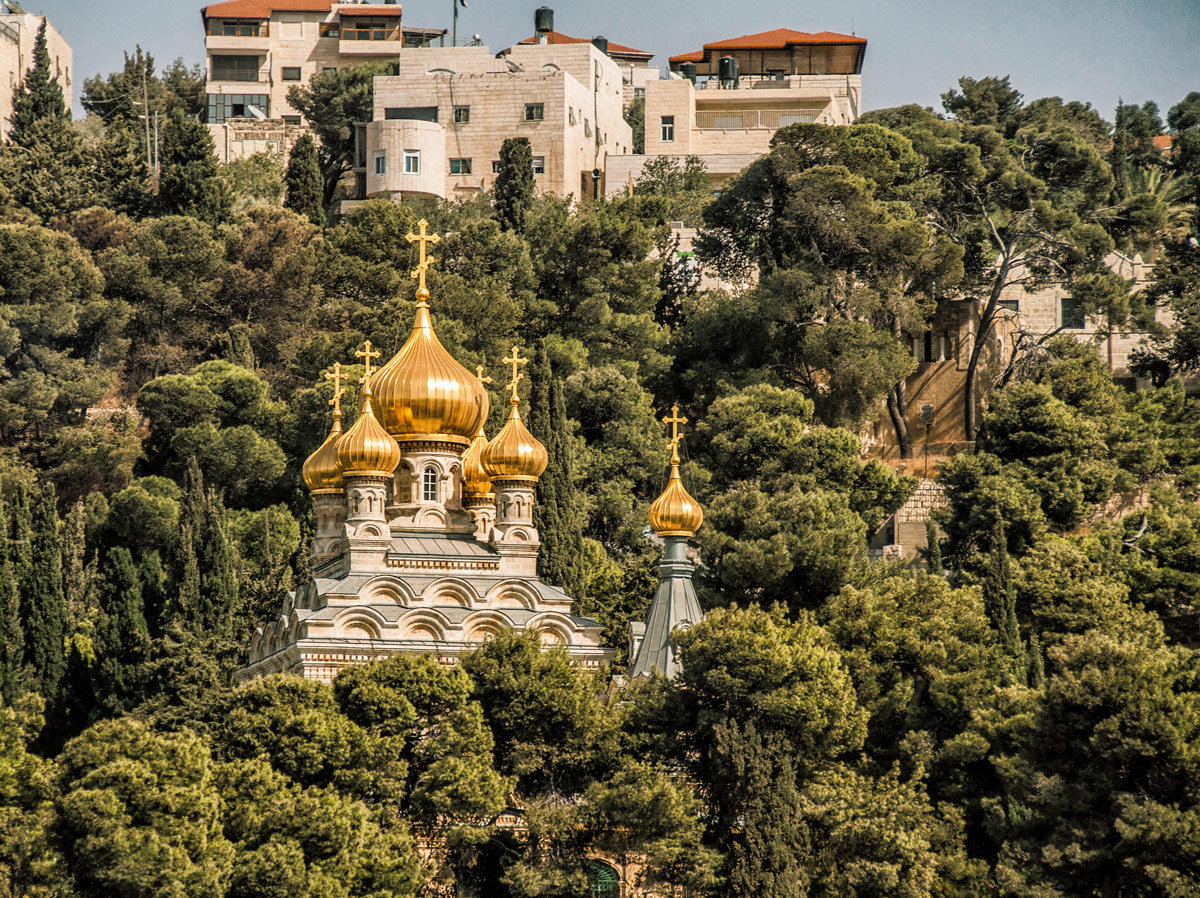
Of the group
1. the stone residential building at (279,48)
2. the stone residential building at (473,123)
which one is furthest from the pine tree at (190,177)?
the stone residential building at (279,48)

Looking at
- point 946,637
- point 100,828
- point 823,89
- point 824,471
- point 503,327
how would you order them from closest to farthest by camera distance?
1. point 100,828
2. point 946,637
3. point 824,471
4. point 503,327
5. point 823,89

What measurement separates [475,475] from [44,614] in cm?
878

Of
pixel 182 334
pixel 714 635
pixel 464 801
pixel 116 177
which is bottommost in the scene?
pixel 464 801

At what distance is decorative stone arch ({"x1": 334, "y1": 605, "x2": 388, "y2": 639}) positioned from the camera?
3737 cm

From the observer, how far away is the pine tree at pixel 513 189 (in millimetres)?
68000

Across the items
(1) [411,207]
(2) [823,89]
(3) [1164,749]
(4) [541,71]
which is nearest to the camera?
(3) [1164,749]

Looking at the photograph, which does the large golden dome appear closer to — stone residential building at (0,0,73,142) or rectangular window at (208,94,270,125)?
stone residential building at (0,0,73,142)

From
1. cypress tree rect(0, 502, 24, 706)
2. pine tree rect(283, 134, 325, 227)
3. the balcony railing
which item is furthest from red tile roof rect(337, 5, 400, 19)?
cypress tree rect(0, 502, 24, 706)

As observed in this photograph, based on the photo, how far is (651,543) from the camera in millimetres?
51125

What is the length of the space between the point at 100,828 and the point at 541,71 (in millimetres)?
51372

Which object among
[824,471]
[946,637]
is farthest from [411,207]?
[946,637]

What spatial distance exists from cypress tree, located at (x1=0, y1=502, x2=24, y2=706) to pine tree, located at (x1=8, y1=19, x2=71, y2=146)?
34.3m

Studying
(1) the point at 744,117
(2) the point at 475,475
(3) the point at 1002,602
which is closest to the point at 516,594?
(2) the point at 475,475

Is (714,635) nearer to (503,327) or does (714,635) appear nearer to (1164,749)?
(1164,749)
